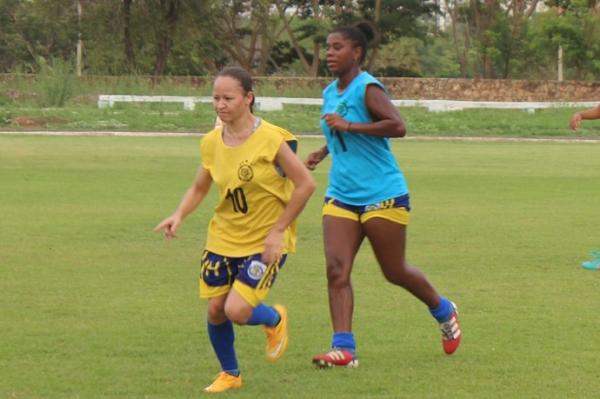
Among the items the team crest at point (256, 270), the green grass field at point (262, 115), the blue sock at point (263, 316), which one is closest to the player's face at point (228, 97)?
the team crest at point (256, 270)

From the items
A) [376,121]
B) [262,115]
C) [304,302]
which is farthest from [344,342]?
[262,115]

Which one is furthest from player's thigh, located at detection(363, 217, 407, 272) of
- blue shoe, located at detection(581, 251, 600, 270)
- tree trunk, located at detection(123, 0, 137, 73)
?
tree trunk, located at detection(123, 0, 137, 73)

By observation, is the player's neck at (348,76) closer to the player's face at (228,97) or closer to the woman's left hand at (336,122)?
the woman's left hand at (336,122)

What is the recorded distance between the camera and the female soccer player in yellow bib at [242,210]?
6.68 meters

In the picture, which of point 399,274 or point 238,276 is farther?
point 399,274

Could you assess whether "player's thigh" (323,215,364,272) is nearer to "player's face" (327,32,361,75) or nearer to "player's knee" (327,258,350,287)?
"player's knee" (327,258,350,287)

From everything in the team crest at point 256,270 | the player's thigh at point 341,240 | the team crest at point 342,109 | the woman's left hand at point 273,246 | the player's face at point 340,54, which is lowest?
the player's thigh at point 341,240

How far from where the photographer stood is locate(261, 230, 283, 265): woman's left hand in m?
6.60

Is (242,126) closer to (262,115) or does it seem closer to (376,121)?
(376,121)

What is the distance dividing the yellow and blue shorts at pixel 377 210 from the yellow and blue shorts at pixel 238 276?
906 millimetres

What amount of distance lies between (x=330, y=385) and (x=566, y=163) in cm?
1964

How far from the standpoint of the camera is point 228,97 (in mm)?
6688

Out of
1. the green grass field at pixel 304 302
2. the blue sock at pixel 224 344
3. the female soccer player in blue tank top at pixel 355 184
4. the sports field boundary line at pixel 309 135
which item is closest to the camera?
the blue sock at pixel 224 344

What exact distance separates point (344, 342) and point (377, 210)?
768 millimetres
